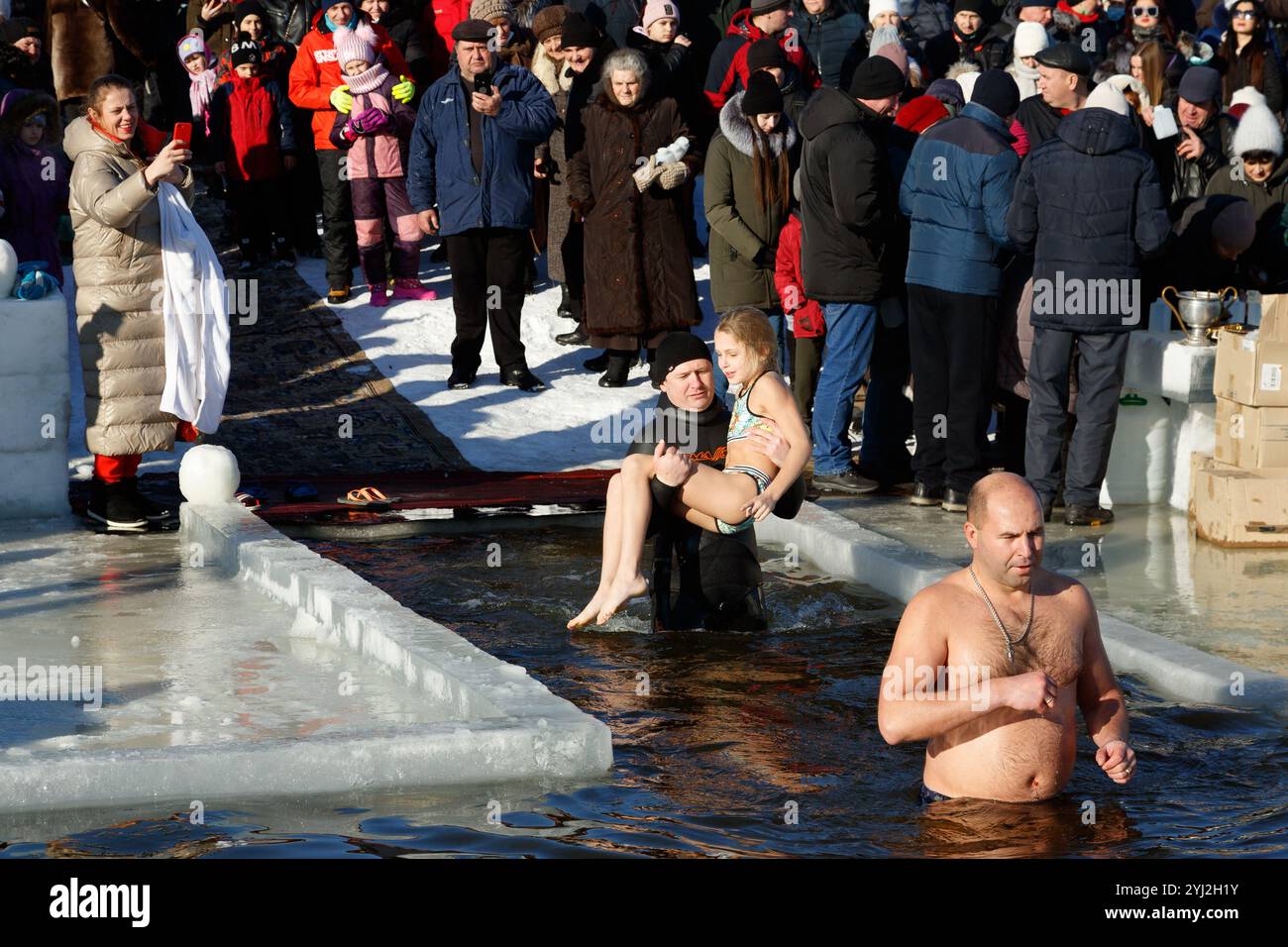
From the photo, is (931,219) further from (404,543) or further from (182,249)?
(182,249)

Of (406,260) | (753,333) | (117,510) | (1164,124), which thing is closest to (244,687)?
(753,333)

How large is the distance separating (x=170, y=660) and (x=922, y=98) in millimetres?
6230

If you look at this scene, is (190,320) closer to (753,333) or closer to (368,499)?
(368,499)

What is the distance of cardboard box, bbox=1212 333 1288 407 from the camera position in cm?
1010

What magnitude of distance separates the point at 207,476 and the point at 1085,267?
4695mm

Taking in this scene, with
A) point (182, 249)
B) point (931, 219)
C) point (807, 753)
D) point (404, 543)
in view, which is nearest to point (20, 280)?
point (182, 249)

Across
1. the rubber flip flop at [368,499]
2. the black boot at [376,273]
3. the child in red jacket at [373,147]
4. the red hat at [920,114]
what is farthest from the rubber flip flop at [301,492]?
the black boot at [376,273]

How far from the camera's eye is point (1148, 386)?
11.1 m

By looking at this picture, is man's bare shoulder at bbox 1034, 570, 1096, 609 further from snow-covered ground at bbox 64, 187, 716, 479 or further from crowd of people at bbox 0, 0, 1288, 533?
snow-covered ground at bbox 64, 187, 716, 479

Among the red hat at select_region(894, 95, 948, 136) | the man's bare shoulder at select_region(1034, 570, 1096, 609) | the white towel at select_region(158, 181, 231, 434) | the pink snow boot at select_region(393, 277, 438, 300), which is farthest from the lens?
the pink snow boot at select_region(393, 277, 438, 300)

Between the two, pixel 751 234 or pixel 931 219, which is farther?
pixel 751 234

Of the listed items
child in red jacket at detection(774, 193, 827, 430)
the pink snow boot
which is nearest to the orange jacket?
the pink snow boot

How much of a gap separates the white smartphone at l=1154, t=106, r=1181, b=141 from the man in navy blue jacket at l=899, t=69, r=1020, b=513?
2.68 m

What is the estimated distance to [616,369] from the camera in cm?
1388
